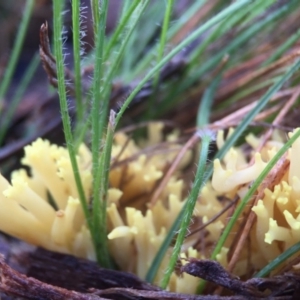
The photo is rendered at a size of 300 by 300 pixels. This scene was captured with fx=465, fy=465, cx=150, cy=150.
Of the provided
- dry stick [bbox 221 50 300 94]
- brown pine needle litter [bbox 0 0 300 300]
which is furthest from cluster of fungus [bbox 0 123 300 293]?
dry stick [bbox 221 50 300 94]

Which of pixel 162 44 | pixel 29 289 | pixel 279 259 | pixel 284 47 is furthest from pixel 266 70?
pixel 29 289

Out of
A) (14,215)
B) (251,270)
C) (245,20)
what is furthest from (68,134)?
(245,20)

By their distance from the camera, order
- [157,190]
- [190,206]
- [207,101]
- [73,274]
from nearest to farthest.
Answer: [190,206] < [73,274] < [157,190] < [207,101]

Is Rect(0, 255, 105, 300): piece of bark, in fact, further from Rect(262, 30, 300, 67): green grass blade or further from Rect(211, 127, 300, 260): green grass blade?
Rect(262, 30, 300, 67): green grass blade

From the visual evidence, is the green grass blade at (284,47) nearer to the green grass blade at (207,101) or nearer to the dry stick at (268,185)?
the green grass blade at (207,101)

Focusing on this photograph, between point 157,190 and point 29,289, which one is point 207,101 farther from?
point 29,289

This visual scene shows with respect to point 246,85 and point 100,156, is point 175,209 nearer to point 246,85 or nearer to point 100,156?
point 100,156

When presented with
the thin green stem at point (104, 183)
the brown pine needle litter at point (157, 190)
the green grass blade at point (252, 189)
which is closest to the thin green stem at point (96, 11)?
the brown pine needle litter at point (157, 190)

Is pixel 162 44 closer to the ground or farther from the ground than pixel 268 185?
farther from the ground
